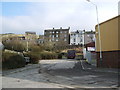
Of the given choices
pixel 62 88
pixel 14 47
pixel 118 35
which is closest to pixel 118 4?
pixel 118 35

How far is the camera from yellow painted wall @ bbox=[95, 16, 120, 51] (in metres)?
22.2

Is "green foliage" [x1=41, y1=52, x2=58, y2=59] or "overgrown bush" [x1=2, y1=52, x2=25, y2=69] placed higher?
"overgrown bush" [x1=2, y1=52, x2=25, y2=69]

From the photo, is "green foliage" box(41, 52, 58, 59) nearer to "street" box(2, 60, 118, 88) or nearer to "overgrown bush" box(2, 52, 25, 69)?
"overgrown bush" box(2, 52, 25, 69)

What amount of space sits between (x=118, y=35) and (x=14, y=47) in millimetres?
46398

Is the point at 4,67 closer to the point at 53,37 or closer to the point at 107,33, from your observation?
the point at 107,33

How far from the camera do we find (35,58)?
36344 millimetres

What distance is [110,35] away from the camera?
23.6 meters

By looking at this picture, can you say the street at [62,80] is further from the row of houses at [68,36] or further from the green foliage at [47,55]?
the row of houses at [68,36]

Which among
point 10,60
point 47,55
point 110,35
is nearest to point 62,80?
point 110,35

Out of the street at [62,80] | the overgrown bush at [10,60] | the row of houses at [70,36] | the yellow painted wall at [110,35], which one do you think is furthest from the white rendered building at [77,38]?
the street at [62,80]

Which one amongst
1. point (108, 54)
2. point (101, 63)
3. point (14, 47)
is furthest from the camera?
point (14, 47)

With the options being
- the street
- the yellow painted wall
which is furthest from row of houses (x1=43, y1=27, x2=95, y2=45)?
the street

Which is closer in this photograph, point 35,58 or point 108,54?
point 108,54

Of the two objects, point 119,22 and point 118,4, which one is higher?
point 118,4
